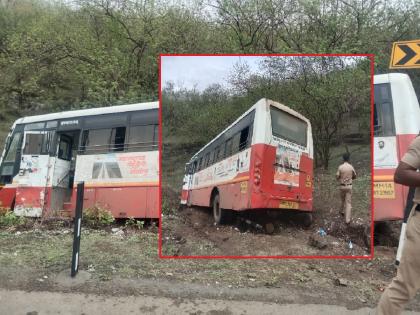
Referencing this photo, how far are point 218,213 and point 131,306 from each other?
131cm

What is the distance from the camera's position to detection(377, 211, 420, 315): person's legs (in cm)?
290

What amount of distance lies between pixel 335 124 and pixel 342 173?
40cm

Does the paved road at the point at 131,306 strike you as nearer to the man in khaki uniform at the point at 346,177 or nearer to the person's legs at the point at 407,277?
the person's legs at the point at 407,277

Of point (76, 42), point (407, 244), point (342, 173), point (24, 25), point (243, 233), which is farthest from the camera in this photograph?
point (24, 25)

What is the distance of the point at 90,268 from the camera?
4895 millimetres

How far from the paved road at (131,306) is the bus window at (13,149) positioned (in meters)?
6.49

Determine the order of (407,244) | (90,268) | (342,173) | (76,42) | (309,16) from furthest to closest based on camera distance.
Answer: (76,42) → (309,16) → (90,268) → (342,173) → (407,244)

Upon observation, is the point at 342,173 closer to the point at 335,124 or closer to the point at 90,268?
the point at 335,124

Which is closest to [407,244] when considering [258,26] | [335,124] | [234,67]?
[335,124]

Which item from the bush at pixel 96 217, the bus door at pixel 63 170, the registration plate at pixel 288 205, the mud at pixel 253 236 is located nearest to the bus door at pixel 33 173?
the bus door at pixel 63 170

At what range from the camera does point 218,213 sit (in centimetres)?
376

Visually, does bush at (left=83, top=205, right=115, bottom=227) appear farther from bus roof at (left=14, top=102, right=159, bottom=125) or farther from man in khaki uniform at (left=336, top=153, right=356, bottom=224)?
man in khaki uniform at (left=336, top=153, right=356, bottom=224)

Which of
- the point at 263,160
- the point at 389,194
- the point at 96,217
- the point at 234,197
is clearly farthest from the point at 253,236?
the point at 96,217

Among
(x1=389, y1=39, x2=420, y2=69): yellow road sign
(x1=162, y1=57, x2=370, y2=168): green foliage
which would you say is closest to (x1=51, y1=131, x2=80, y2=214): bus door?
(x1=162, y1=57, x2=370, y2=168): green foliage
